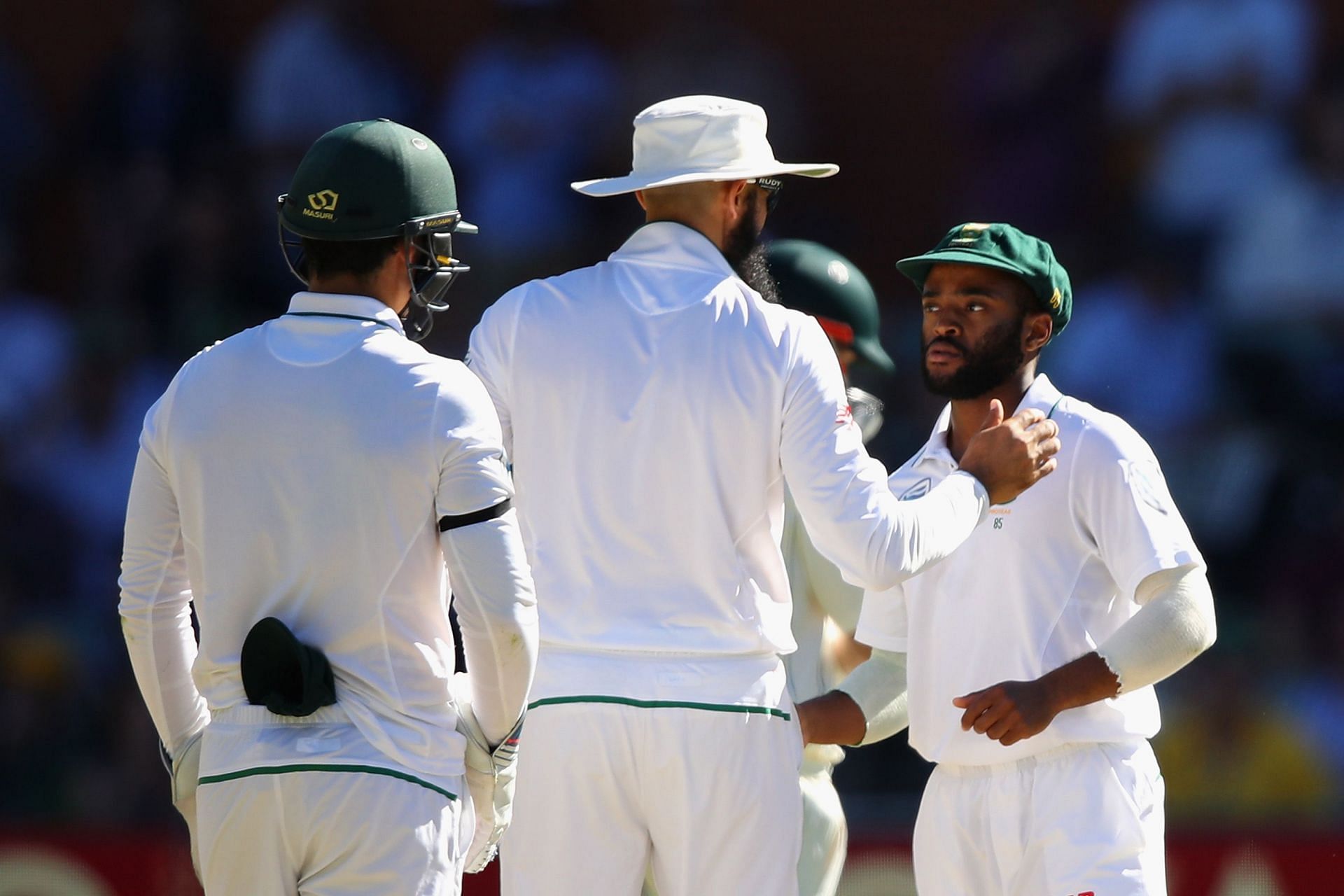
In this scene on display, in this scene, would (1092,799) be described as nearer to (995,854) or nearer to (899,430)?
(995,854)

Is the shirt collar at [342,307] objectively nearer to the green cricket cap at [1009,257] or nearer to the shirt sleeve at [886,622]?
the green cricket cap at [1009,257]

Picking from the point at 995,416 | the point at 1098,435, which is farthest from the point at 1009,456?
the point at 1098,435

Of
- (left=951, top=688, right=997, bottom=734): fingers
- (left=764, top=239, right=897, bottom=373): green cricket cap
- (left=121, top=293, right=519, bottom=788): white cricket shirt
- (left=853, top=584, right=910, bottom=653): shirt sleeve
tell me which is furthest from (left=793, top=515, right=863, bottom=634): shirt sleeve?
(left=121, top=293, right=519, bottom=788): white cricket shirt

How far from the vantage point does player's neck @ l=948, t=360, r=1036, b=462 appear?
407 centimetres

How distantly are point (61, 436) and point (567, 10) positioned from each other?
3.07 m

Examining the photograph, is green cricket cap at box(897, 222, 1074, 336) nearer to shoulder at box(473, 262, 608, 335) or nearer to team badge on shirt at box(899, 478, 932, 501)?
team badge on shirt at box(899, 478, 932, 501)

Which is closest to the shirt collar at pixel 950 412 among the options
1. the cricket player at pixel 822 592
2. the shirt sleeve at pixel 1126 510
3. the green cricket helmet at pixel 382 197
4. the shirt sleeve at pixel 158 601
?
the shirt sleeve at pixel 1126 510

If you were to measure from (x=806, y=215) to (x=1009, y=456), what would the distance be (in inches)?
214

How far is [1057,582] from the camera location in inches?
153

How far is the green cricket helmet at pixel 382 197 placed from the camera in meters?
3.19

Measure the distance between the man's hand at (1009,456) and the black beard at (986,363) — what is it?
0.98 ft

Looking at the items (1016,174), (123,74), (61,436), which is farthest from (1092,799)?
(123,74)

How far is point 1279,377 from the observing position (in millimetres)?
8148

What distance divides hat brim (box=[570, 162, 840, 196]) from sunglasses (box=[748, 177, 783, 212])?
0.11 feet
